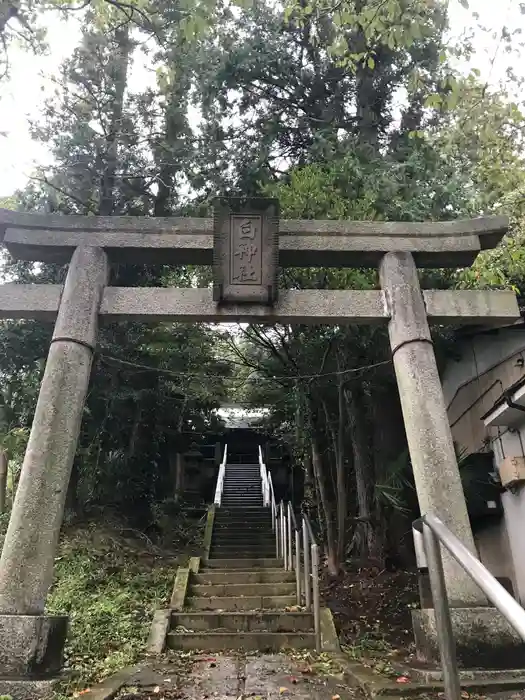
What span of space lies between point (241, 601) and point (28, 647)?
373 cm

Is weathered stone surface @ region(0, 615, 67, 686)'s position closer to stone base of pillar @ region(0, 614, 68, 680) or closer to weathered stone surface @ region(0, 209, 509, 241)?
stone base of pillar @ region(0, 614, 68, 680)

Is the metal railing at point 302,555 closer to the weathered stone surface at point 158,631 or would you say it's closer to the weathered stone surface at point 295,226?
the weathered stone surface at point 158,631

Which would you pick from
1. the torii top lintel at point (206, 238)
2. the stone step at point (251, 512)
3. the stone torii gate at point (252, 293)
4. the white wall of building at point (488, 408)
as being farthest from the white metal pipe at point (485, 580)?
the stone step at point (251, 512)

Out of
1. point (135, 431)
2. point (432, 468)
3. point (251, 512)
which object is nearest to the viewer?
point (432, 468)

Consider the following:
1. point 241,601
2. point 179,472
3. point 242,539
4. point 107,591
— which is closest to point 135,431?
point 242,539

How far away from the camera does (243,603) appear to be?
7.13 metres

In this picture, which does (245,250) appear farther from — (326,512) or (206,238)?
(326,512)

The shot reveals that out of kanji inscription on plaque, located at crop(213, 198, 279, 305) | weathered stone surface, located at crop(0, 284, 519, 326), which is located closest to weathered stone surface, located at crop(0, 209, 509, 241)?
kanji inscription on plaque, located at crop(213, 198, 279, 305)

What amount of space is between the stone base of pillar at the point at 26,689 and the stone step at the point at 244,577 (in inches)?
183

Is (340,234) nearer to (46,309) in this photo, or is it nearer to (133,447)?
(46,309)

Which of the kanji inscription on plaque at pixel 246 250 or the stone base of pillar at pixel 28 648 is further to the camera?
the kanji inscription on plaque at pixel 246 250

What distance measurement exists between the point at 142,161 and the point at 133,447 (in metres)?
5.89

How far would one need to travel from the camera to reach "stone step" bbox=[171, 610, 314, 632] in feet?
20.6

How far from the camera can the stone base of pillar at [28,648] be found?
3816 millimetres
